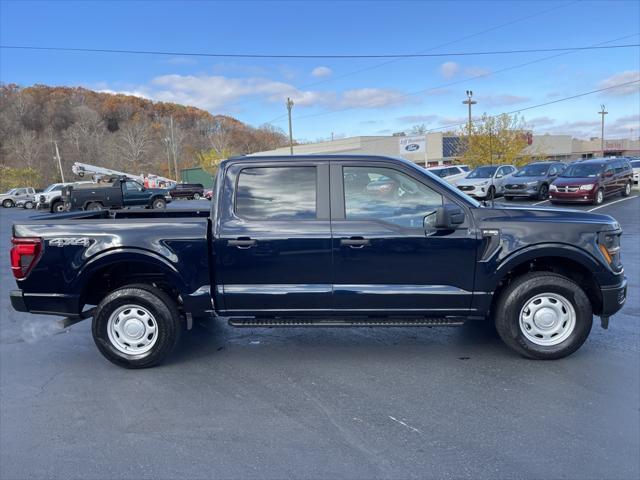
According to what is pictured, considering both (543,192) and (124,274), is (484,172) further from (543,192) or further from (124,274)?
(124,274)

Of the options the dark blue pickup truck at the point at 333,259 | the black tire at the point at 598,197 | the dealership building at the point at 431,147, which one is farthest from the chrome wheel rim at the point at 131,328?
the dealership building at the point at 431,147

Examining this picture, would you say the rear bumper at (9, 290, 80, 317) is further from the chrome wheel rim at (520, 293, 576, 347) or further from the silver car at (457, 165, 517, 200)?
the silver car at (457, 165, 517, 200)

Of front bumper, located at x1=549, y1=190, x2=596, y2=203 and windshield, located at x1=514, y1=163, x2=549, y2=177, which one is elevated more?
windshield, located at x1=514, y1=163, x2=549, y2=177

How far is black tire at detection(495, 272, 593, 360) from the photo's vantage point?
4.07 m

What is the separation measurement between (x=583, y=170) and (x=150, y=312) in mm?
18309

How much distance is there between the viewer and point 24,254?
13.7 feet

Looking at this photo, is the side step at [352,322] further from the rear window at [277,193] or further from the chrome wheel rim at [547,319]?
the rear window at [277,193]

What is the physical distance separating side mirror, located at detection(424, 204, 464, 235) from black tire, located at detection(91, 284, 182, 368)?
244 centimetres

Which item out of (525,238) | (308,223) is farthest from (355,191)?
(525,238)

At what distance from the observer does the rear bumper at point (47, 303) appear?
4.25 metres

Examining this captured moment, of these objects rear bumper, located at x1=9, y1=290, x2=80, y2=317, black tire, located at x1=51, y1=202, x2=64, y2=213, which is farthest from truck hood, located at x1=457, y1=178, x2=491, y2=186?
black tire, located at x1=51, y1=202, x2=64, y2=213

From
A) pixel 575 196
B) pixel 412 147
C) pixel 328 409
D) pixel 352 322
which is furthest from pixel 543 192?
pixel 412 147

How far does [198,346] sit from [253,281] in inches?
48.7

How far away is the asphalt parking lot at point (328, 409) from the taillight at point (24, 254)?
0.98 meters
